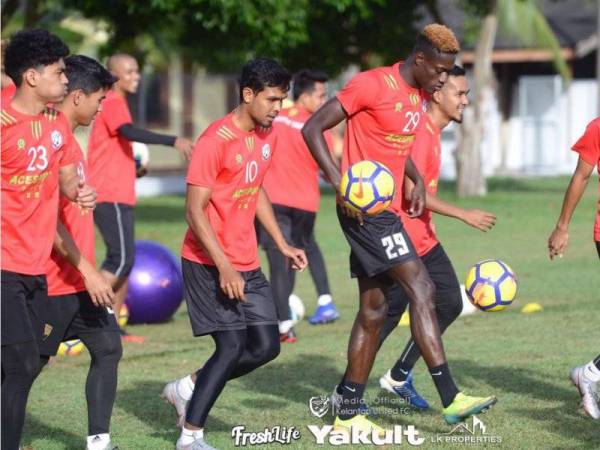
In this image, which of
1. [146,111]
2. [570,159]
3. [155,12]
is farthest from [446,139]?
[155,12]

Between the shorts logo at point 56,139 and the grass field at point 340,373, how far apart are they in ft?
6.04

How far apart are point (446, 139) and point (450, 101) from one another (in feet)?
107

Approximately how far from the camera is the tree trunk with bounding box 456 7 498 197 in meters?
27.9

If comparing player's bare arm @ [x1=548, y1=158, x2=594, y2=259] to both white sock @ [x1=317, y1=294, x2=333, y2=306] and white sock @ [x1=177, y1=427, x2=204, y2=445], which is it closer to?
white sock @ [x1=177, y1=427, x2=204, y2=445]

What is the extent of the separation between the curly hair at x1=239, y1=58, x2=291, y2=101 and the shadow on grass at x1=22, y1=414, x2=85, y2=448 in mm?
2182

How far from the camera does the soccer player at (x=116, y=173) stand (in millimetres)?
10359

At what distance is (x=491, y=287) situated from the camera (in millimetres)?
7812

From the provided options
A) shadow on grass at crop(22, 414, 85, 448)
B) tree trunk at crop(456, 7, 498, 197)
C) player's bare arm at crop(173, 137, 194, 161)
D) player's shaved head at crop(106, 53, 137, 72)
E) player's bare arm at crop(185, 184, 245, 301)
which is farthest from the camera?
tree trunk at crop(456, 7, 498, 197)

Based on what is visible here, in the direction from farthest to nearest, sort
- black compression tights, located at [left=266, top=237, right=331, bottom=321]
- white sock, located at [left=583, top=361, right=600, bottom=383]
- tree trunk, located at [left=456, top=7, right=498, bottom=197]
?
tree trunk, located at [left=456, top=7, right=498, bottom=197], black compression tights, located at [left=266, top=237, right=331, bottom=321], white sock, located at [left=583, top=361, right=600, bottom=383]

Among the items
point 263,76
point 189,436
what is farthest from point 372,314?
point 263,76

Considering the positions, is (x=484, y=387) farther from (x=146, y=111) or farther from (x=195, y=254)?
(x=146, y=111)

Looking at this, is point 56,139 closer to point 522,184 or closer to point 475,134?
point 475,134

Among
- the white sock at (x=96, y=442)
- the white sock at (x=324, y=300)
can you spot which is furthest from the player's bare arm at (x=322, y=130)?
the white sock at (x=324, y=300)

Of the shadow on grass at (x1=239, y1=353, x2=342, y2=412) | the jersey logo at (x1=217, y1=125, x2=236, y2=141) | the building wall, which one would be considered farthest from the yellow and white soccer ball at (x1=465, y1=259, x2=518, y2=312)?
the building wall
